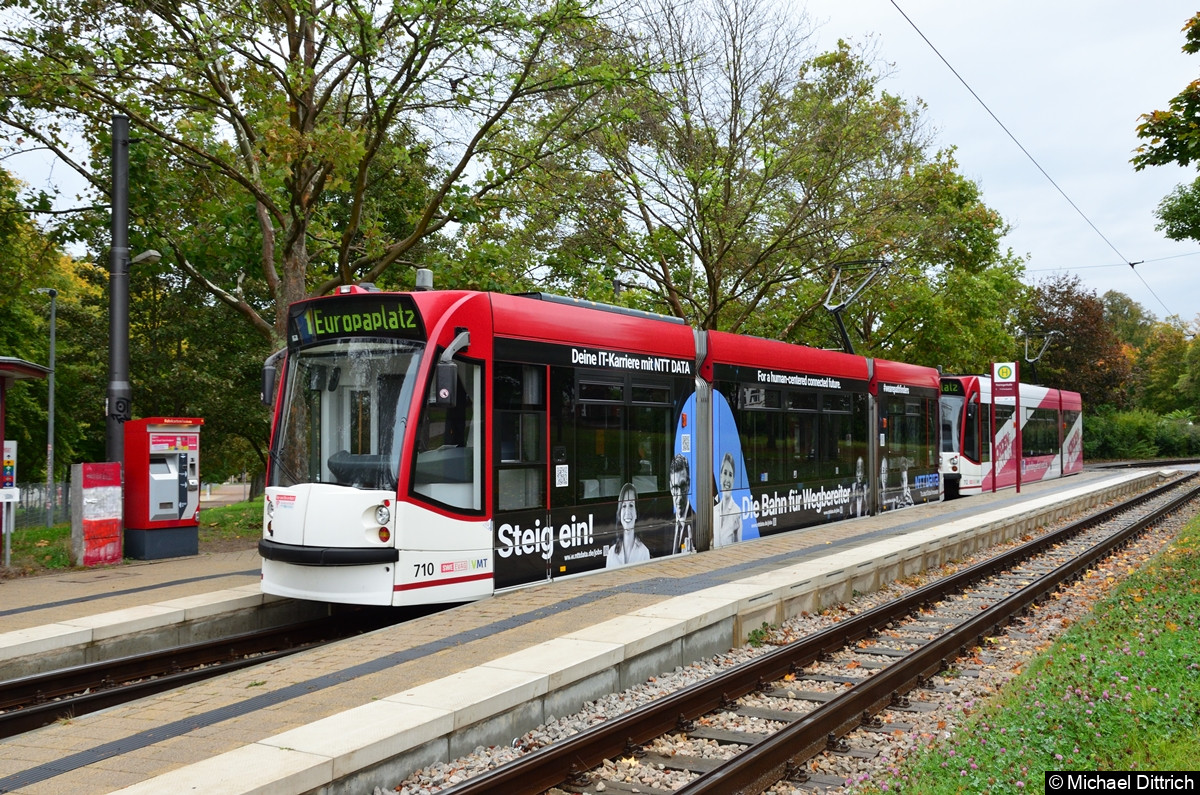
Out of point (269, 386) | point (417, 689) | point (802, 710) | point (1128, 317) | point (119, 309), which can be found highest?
point (1128, 317)

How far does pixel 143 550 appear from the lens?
14000 mm

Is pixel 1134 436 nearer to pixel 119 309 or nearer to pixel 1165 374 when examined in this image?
pixel 1165 374

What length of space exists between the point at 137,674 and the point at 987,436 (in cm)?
2536

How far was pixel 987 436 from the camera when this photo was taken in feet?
93.9

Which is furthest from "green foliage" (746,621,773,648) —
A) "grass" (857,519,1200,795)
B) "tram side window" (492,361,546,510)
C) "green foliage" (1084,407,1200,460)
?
"green foliage" (1084,407,1200,460)

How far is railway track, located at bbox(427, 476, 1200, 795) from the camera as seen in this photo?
5.61 metres

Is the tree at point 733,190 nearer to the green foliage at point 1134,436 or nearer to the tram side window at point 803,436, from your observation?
the tram side window at point 803,436

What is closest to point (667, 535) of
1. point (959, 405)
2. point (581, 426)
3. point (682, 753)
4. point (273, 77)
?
point (581, 426)

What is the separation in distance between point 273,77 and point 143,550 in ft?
23.7

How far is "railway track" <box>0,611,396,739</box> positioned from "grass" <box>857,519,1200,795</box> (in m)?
5.79

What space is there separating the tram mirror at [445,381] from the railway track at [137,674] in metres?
2.80

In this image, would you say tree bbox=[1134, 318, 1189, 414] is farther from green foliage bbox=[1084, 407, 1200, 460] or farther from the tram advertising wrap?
the tram advertising wrap

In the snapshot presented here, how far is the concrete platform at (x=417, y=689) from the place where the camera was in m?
5.10

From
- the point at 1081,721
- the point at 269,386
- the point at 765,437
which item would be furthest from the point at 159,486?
the point at 1081,721
